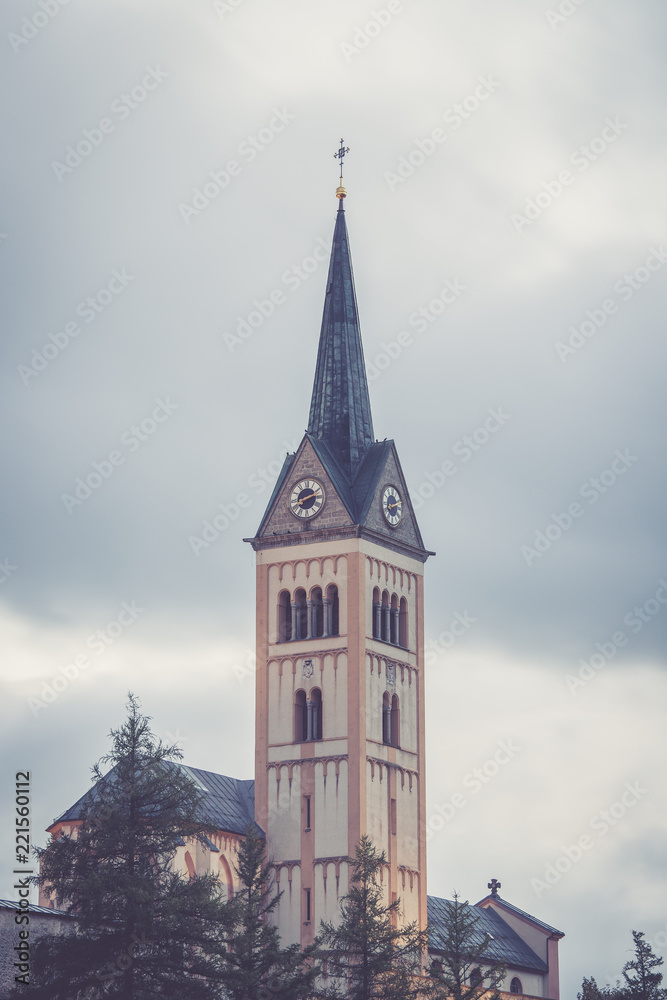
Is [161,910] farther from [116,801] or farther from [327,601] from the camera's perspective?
[327,601]

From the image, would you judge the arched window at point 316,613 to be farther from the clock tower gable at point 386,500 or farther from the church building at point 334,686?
the clock tower gable at point 386,500

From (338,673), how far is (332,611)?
3444mm

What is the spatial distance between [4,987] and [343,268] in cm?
5544

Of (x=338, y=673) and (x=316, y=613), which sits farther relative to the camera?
(x=316, y=613)

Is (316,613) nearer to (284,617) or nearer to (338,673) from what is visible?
(284,617)

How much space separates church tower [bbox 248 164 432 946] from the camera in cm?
9994

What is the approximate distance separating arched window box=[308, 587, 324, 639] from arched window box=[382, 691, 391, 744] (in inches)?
186

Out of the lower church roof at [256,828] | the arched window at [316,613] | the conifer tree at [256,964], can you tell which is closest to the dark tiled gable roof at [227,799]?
the lower church roof at [256,828]

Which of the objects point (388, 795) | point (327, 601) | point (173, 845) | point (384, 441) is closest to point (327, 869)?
point (388, 795)

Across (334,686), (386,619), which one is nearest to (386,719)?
(334,686)

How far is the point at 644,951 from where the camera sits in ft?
325

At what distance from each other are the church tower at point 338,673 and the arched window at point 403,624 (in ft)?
0.17

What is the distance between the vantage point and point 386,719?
103812 millimetres

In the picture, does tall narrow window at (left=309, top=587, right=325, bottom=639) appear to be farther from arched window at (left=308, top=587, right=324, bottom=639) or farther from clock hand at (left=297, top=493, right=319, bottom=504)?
clock hand at (left=297, top=493, right=319, bottom=504)
